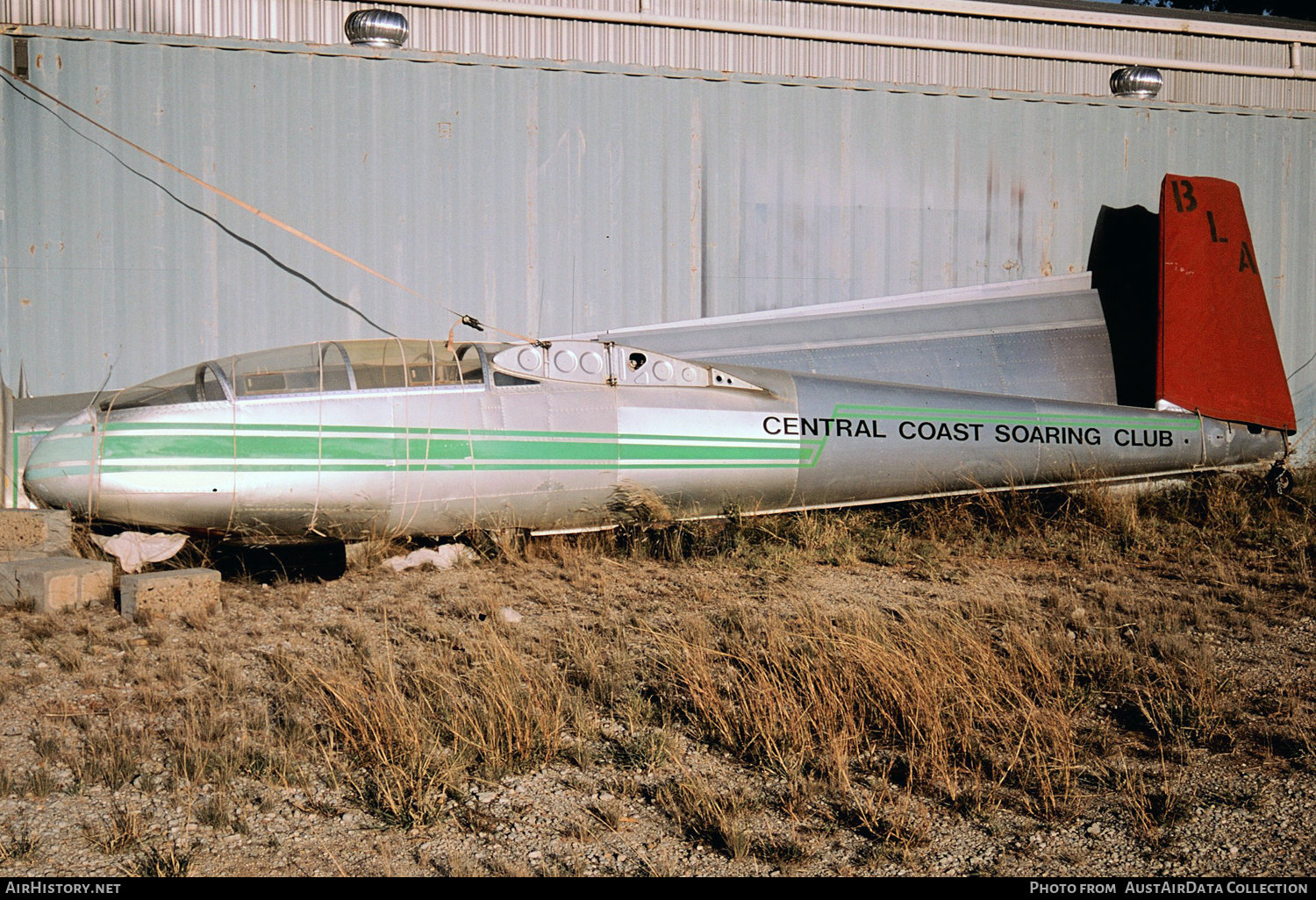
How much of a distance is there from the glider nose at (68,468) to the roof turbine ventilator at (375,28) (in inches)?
186

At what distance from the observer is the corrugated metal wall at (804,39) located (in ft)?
29.8

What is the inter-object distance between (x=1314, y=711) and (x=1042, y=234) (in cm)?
758

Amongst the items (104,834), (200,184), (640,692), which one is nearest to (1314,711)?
(640,692)

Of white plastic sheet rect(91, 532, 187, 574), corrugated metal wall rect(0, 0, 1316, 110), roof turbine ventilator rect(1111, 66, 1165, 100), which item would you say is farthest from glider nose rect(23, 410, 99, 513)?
roof turbine ventilator rect(1111, 66, 1165, 100)

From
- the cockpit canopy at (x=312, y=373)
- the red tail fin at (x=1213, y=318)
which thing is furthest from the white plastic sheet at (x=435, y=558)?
the red tail fin at (x=1213, y=318)

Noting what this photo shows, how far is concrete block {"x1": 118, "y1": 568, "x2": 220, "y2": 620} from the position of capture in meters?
5.94

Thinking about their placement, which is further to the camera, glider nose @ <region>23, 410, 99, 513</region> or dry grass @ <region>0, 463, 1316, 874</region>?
glider nose @ <region>23, 410, 99, 513</region>

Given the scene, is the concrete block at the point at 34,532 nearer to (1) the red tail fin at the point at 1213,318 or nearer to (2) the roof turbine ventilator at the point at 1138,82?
(1) the red tail fin at the point at 1213,318

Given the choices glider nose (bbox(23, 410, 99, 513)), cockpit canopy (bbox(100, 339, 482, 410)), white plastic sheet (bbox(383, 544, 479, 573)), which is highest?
cockpit canopy (bbox(100, 339, 482, 410))

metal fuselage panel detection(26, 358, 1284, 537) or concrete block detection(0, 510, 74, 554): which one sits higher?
metal fuselage panel detection(26, 358, 1284, 537)

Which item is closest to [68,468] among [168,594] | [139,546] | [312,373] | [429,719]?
[139,546]

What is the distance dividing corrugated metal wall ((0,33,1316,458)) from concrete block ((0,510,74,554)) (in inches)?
89.8

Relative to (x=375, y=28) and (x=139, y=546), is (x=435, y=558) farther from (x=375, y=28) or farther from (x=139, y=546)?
(x=375, y=28)

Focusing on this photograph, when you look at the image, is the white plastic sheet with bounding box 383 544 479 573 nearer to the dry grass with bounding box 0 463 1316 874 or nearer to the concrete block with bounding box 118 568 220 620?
the dry grass with bounding box 0 463 1316 874
